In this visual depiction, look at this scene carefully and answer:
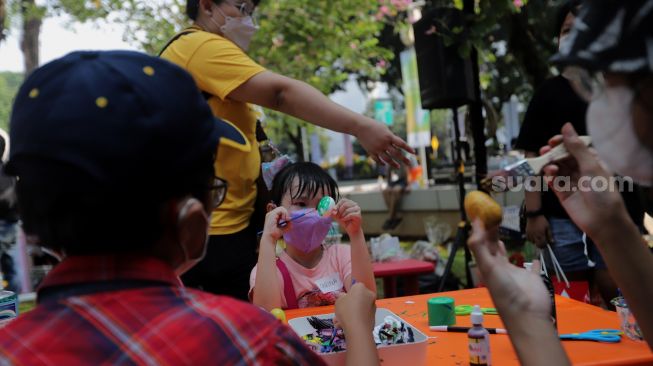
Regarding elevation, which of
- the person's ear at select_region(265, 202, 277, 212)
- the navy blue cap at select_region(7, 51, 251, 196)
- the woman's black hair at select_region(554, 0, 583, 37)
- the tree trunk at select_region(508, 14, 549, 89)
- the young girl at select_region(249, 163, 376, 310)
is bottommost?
the young girl at select_region(249, 163, 376, 310)

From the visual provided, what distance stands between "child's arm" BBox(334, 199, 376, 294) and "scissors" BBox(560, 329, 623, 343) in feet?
2.24

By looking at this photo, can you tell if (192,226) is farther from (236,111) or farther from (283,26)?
(283,26)

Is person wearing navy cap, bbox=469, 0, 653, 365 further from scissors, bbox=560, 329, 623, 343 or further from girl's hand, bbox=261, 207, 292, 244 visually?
girl's hand, bbox=261, 207, 292, 244

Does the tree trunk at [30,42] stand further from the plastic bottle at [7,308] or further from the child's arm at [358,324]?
the child's arm at [358,324]

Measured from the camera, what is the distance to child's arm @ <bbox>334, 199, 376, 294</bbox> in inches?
84.9

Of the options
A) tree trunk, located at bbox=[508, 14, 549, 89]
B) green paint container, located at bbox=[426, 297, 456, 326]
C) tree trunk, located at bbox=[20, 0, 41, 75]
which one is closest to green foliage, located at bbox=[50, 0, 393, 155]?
tree trunk, located at bbox=[20, 0, 41, 75]

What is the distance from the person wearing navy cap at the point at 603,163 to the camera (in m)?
0.82

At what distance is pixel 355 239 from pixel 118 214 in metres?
1.48

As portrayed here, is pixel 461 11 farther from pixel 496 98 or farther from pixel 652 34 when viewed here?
pixel 496 98

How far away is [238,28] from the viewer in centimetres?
242

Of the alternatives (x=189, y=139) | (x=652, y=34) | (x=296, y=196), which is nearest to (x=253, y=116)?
(x=296, y=196)

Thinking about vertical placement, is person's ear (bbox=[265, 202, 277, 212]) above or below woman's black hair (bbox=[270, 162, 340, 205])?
below

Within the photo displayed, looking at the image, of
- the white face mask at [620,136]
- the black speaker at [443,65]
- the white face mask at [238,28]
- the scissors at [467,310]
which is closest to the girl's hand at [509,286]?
the white face mask at [620,136]

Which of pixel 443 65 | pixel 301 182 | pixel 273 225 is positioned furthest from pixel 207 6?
pixel 443 65
